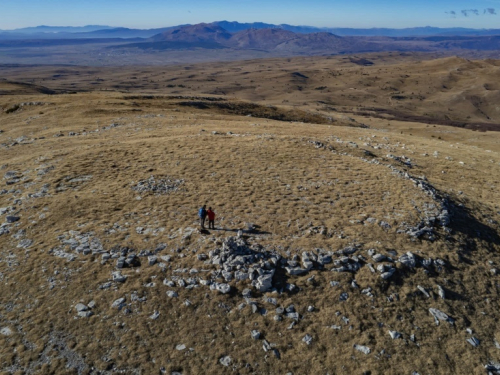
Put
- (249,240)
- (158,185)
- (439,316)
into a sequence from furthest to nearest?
(158,185)
(249,240)
(439,316)

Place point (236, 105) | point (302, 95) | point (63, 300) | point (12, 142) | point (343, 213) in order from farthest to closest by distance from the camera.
Result: 1. point (302, 95)
2. point (236, 105)
3. point (12, 142)
4. point (343, 213)
5. point (63, 300)

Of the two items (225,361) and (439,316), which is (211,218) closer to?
(225,361)

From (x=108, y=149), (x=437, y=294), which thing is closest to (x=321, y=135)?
(x=108, y=149)

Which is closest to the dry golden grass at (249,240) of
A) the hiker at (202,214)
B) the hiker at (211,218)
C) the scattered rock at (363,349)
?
the scattered rock at (363,349)

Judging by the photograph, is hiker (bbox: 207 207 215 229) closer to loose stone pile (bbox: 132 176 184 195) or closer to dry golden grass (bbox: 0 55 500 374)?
dry golden grass (bbox: 0 55 500 374)

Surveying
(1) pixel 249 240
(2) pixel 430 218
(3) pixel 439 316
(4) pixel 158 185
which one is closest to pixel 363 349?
(3) pixel 439 316

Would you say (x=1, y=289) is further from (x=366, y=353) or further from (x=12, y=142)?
(x=12, y=142)
